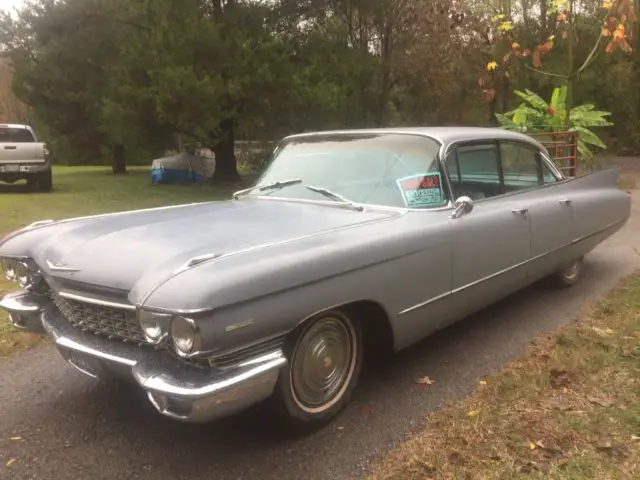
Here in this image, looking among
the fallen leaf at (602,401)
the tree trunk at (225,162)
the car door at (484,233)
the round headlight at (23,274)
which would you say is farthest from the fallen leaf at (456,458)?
the tree trunk at (225,162)

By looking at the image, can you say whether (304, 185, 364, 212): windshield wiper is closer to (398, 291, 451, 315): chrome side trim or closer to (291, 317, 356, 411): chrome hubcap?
(398, 291, 451, 315): chrome side trim

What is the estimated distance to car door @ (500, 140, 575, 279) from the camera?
15.1 feet

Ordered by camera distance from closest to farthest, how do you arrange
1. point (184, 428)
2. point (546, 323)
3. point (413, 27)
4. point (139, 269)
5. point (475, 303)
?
point (139, 269) → point (184, 428) → point (475, 303) → point (546, 323) → point (413, 27)

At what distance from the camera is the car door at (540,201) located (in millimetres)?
4602

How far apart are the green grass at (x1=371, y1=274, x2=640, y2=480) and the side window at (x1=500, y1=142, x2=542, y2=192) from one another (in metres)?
1.29

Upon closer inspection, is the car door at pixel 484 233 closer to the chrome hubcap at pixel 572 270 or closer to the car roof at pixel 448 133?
the car roof at pixel 448 133

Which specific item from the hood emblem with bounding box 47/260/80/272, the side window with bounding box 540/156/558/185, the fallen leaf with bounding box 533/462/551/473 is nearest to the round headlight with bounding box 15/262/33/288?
the hood emblem with bounding box 47/260/80/272

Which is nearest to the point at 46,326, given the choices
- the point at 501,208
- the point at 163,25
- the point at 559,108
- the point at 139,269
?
the point at 139,269

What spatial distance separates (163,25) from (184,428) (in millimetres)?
12046

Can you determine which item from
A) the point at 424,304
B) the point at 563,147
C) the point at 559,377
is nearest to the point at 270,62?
the point at 563,147

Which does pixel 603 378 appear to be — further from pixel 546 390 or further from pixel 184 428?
pixel 184 428

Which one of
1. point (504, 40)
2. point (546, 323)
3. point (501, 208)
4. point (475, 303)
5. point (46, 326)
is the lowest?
point (546, 323)

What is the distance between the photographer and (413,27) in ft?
56.1

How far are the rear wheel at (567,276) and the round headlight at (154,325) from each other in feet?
12.9
